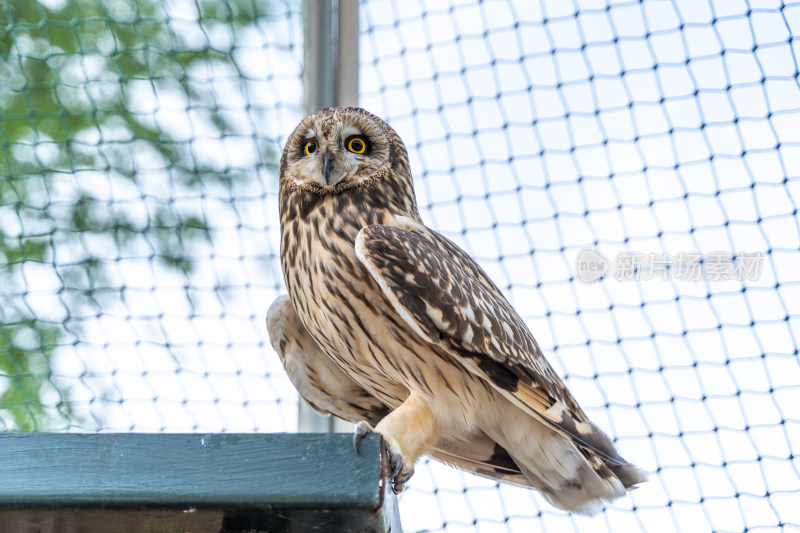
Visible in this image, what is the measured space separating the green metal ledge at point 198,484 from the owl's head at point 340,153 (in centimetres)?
79

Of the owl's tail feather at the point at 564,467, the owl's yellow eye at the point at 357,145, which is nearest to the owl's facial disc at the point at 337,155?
the owl's yellow eye at the point at 357,145

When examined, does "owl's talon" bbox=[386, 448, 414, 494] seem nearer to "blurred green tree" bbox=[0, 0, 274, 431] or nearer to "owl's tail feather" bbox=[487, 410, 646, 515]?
"owl's tail feather" bbox=[487, 410, 646, 515]

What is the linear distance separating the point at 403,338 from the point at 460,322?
12cm

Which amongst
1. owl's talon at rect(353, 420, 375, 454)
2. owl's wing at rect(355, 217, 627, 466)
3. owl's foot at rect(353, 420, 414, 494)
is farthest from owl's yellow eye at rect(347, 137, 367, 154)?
owl's talon at rect(353, 420, 375, 454)

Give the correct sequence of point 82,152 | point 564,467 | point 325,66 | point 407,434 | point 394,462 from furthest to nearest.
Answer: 1. point 82,152
2. point 325,66
3. point 564,467
4. point 407,434
5. point 394,462

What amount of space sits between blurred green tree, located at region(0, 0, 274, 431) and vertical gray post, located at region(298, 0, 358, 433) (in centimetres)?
88

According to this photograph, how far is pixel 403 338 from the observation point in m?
1.72

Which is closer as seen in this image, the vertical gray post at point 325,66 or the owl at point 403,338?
the owl at point 403,338

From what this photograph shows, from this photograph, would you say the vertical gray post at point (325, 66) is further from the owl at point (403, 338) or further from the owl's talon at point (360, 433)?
the owl's talon at point (360, 433)

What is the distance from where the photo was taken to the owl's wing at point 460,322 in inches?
65.3

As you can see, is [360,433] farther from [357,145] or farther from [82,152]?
[82,152]

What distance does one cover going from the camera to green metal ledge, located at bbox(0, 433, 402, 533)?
126 cm

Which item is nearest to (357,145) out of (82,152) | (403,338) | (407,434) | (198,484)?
(403,338)

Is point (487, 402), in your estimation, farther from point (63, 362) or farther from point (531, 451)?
point (63, 362)
